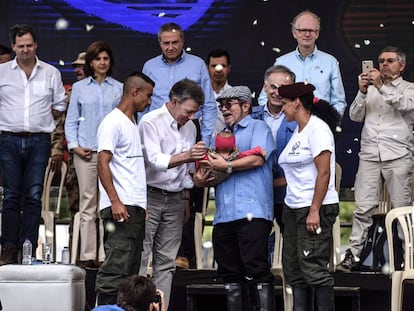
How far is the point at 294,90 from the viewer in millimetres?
9000

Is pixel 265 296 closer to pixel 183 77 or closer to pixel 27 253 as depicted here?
pixel 27 253

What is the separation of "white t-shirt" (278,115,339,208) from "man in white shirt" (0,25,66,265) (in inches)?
87.1

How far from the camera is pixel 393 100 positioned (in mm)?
10312

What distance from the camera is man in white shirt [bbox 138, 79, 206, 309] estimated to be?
9.27 metres

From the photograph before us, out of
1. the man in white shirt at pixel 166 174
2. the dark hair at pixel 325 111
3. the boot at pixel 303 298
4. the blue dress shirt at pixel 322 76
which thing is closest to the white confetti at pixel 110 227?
the man in white shirt at pixel 166 174

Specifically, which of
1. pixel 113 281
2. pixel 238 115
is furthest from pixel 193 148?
pixel 113 281

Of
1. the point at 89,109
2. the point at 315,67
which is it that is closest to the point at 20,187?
the point at 89,109

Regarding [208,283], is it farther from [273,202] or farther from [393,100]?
[393,100]

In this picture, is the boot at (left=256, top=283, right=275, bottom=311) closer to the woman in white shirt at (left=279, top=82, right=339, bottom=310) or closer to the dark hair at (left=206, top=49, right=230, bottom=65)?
the woman in white shirt at (left=279, top=82, right=339, bottom=310)

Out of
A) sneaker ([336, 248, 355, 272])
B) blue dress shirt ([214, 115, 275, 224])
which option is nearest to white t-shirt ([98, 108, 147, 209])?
blue dress shirt ([214, 115, 275, 224])

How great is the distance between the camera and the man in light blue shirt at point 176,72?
10484mm

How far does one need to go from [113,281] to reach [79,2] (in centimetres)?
416

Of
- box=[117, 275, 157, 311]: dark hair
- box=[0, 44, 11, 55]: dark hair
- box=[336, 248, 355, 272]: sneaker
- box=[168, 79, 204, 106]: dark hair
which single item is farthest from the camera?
box=[0, 44, 11, 55]: dark hair

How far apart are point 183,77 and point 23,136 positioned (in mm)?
1331
